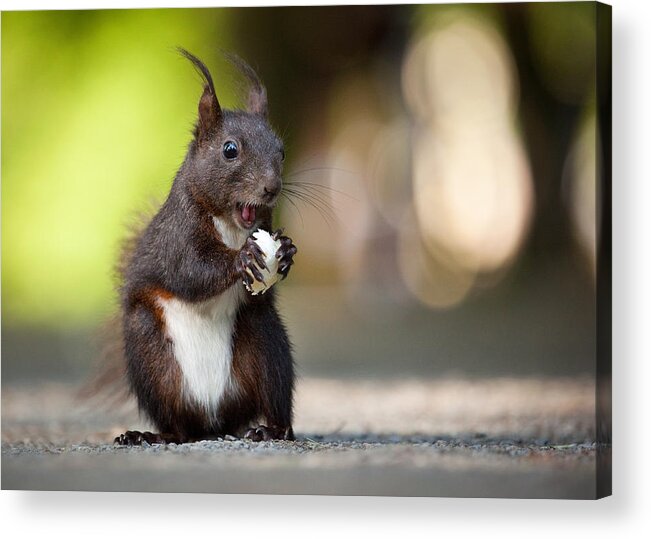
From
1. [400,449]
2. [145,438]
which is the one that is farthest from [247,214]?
[400,449]

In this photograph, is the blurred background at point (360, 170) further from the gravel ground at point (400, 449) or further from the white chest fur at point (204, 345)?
the white chest fur at point (204, 345)

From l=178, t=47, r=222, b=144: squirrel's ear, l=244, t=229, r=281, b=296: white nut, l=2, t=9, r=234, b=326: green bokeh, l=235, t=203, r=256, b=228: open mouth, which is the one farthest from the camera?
l=2, t=9, r=234, b=326: green bokeh

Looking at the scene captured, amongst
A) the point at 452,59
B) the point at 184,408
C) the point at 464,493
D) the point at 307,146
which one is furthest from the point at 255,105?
the point at 464,493

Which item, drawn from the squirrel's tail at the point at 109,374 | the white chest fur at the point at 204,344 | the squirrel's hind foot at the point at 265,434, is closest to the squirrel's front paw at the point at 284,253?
the white chest fur at the point at 204,344

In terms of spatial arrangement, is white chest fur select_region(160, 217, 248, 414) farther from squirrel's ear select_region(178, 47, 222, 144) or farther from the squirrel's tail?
squirrel's ear select_region(178, 47, 222, 144)

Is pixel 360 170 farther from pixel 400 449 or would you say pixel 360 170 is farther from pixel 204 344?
pixel 400 449

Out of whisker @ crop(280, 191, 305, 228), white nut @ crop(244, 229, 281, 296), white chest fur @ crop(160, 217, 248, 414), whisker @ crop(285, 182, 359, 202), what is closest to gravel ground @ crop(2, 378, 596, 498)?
white chest fur @ crop(160, 217, 248, 414)
